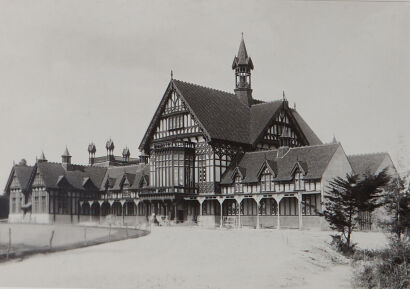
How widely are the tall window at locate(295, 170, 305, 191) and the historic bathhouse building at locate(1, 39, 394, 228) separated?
0.25ft

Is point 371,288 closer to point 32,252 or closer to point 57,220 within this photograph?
point 32,252

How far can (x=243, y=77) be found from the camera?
5744cm

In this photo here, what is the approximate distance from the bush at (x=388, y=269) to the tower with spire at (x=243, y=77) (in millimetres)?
30943

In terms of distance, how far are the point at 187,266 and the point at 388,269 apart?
9.19 metres

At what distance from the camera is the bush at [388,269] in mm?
24828

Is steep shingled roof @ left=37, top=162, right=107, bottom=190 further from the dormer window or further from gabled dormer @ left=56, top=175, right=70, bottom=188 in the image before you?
the dormer window

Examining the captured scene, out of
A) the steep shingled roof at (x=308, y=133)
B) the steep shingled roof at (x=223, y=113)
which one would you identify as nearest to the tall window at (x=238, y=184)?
the steep shingled roof at (x=223, y=113)

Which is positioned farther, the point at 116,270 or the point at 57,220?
the point at 57,220

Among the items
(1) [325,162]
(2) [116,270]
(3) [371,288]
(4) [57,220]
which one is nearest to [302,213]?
(1) [325,162]

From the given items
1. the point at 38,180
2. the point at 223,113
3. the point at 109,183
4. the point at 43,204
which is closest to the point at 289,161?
the point at 223,113

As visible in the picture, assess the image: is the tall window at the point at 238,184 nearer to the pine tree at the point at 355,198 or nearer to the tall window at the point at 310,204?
the tall window at the point at 310,204

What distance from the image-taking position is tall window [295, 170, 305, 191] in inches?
1689

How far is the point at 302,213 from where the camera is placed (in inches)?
1694

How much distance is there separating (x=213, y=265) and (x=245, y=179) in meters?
22.0
